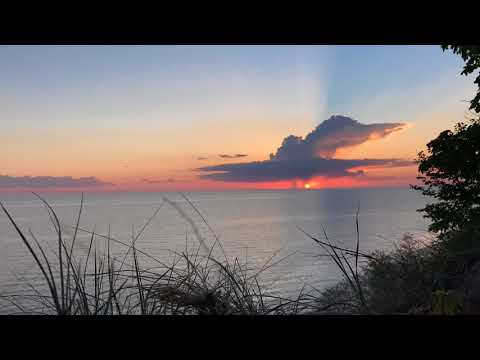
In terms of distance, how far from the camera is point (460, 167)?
6590 mm

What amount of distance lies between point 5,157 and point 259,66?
5355 cm

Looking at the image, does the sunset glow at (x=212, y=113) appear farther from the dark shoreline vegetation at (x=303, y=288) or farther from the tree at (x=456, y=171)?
the dark shoreline vegetation at (x=303, y=288)

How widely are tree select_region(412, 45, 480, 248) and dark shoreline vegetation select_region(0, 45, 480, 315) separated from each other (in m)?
0.01

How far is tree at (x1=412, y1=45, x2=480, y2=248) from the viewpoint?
6438 mm

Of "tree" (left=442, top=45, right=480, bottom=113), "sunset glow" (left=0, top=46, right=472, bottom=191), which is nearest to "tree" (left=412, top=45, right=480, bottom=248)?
"tree" (left=442, top=45, right=480, bottom=113)

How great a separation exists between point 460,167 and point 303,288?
19.0ft

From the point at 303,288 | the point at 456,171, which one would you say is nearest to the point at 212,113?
the point at 456,171

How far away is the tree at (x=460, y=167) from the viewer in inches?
253

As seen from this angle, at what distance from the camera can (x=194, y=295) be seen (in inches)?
63.0

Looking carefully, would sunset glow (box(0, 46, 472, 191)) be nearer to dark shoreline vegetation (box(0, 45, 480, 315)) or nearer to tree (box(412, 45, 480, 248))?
tree (box(412, 45, 480, 248))

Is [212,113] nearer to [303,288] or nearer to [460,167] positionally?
[460,167]
